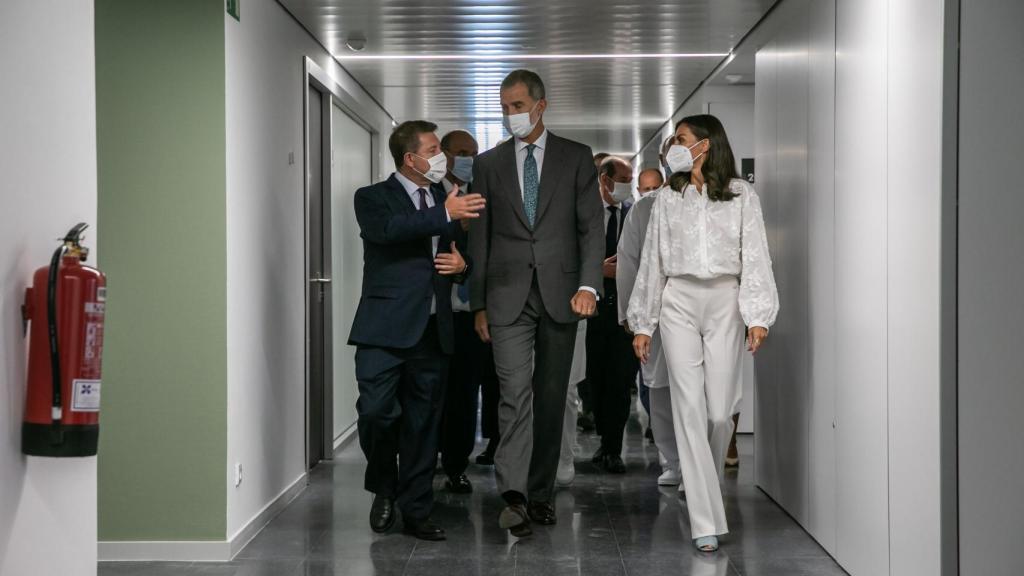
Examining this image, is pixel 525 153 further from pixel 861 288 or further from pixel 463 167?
pixel 861 288

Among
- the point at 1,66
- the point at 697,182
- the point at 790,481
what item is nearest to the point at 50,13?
the point at 1,66

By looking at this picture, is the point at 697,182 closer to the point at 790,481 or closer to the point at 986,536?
the point at 790,481

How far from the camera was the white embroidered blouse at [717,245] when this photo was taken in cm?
431

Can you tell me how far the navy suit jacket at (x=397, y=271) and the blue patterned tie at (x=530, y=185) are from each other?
32 centimetres

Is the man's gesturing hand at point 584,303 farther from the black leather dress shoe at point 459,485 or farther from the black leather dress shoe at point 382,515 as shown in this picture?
the black leather dress shoe at point 459,485

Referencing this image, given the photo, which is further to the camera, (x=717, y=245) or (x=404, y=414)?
(x=404, y=414)

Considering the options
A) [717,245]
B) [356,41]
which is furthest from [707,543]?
[356,41]

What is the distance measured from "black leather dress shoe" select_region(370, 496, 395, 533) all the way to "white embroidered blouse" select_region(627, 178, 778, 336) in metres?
1.33

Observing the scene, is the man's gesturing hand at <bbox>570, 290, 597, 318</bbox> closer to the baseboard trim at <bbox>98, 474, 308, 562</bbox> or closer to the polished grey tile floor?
the polished grey tile floor

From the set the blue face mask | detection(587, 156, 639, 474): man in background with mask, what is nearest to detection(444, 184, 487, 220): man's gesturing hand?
the blue face mask

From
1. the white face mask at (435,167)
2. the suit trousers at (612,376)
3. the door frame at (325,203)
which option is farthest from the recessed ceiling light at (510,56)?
the white face mask at (435,167)

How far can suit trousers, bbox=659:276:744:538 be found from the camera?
4328 millimetres

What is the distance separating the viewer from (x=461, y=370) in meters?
5.75

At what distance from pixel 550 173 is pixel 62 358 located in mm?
2621
